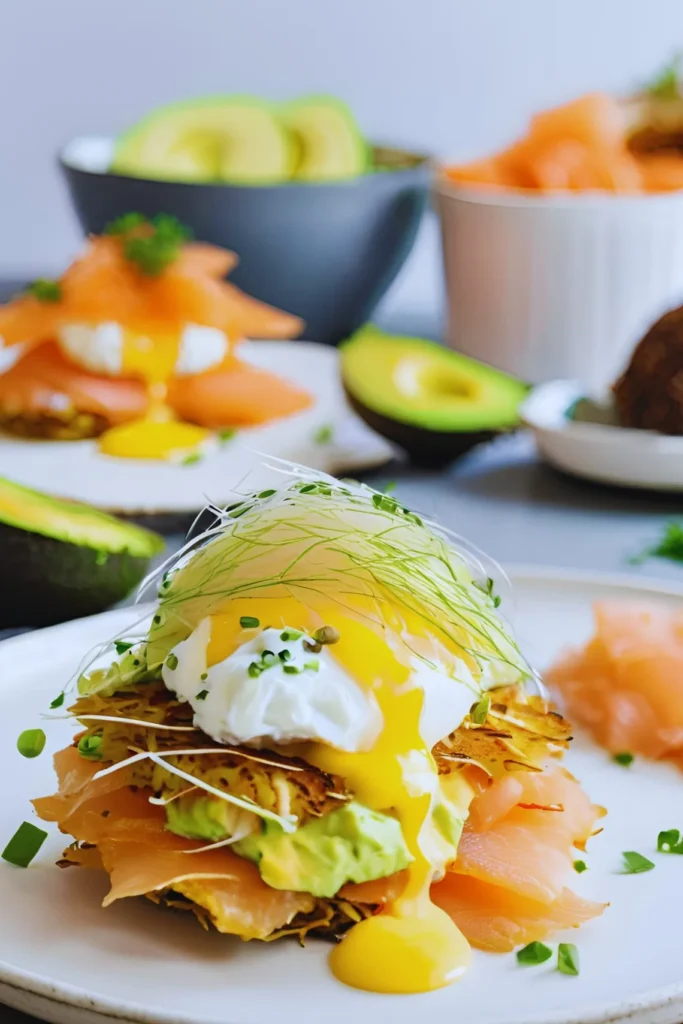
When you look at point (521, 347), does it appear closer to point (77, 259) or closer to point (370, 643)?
point (77, 259)

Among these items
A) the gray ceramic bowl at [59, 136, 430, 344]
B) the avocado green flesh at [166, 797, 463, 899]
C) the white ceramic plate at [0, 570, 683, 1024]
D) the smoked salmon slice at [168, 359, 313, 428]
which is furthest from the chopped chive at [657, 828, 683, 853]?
the gray ceramic bowl at [59, 136, 430, 344]

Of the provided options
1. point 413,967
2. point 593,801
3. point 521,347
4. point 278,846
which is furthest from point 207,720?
point 521,347

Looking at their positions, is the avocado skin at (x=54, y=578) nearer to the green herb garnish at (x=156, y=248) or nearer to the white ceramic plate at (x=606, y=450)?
the white ceramic plate at (x=606, y=450)

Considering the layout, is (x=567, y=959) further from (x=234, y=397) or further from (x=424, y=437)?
(x=234, y=397)

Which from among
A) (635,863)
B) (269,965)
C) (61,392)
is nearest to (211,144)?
(61,392)

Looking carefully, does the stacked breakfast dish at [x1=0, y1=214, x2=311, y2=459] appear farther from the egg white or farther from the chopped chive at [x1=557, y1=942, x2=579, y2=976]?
the chopped chive at [x1=557, y1=942, x2=579, y2=976]

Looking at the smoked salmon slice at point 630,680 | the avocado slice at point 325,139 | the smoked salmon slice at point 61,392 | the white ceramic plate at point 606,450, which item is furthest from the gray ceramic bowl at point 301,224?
the smoked salmon slice at point 630,680
